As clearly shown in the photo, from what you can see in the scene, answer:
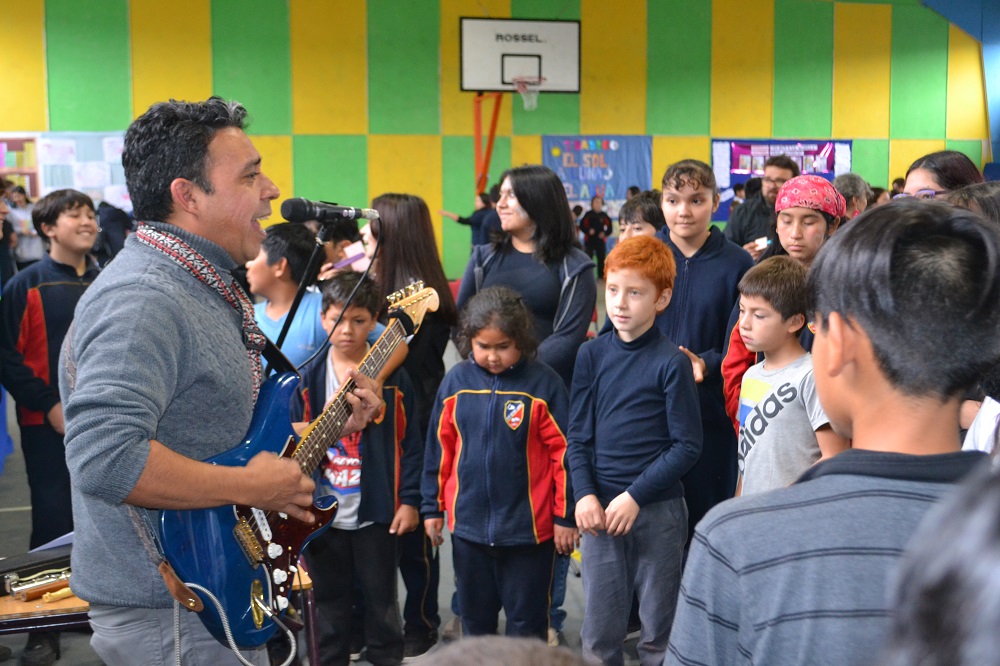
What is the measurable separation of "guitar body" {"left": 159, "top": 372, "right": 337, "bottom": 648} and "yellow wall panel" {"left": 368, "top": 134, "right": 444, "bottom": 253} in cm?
1153

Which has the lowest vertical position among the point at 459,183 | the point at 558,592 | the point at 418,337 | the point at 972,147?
the point at 558,592

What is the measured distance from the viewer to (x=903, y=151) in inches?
591

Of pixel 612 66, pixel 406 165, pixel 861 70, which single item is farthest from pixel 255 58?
pixel 861 70

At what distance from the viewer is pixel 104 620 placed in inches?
66.6

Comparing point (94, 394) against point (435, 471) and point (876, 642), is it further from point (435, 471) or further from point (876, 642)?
point (435, 471)

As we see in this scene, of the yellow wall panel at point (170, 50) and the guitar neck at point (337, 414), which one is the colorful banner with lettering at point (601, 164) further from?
the guitar neck at point (337, 414)

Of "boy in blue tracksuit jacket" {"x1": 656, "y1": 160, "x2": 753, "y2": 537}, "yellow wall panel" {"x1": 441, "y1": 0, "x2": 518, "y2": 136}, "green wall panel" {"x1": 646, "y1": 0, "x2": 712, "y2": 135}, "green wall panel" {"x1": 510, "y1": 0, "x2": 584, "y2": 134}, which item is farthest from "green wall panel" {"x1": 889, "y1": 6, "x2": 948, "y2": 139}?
"boy in blue tracksuit jacket" {"x1": 656, "y1": 160, "x2": 753, "y2": 537}

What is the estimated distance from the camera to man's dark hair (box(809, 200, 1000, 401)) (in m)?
0.94

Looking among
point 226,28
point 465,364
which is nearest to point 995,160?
point 226,28

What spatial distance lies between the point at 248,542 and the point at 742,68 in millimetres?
13918

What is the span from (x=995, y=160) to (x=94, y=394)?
16665mm

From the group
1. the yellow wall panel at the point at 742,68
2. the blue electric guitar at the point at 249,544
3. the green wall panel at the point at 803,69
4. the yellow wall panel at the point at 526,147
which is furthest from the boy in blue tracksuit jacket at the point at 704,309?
the green wall panel at the point at 803,69

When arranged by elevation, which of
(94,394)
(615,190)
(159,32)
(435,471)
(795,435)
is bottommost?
(435,471)

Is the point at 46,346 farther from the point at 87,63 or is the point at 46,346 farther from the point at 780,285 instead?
the point at 87,63
